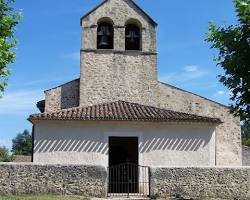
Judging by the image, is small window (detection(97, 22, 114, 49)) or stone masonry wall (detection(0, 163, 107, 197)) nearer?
stone masonry wall (detection(0, 163, 107, 197))

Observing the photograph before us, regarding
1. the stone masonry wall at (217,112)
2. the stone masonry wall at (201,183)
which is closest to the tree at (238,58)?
the stone masonry wall at (201,183)

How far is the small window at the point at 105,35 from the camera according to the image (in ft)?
77.7

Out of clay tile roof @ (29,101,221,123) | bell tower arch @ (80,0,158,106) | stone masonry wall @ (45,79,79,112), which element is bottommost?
clay tile roof @ (29,101,221,123)

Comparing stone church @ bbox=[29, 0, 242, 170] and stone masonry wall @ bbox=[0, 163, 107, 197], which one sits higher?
stone church @ bbox=[29, 0, 242, 170]

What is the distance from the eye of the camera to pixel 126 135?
17969 millimetres

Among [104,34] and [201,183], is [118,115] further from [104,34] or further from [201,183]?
[104,34]

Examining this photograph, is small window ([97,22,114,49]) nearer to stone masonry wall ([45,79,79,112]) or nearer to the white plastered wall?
stone masonry wall ([45,79,79,112])

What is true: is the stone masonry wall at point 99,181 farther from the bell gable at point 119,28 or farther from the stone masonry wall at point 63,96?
the bell gable at point 119,28

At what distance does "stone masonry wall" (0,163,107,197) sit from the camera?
48.8 ft

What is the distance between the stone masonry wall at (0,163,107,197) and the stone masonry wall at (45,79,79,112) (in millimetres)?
8423

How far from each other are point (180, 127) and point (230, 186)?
359 centimetres

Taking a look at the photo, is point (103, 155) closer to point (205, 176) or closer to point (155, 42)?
point (205, 176)

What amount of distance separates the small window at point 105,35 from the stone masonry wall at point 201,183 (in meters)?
10.2

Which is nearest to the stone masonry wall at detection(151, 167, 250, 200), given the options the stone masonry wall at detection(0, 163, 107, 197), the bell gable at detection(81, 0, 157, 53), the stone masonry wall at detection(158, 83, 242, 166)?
the stone masonry wall at detection(0, 163, 107, 197)
